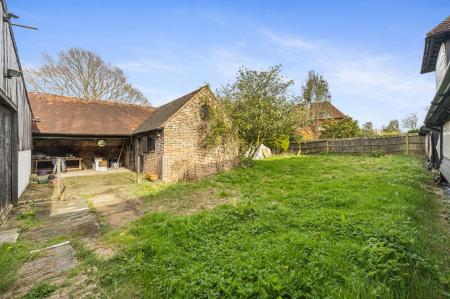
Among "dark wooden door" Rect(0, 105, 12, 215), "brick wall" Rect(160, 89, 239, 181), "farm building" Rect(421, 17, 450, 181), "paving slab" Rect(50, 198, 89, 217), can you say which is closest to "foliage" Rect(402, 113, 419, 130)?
"farm building" Rect(421, 17, 450, 181)

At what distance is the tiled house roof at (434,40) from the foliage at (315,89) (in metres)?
17.2

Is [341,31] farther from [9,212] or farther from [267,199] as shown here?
[9,212]

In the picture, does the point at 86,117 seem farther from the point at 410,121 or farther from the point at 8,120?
the point at 410,121

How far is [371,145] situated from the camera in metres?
18.0

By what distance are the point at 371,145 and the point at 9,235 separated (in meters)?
21.3

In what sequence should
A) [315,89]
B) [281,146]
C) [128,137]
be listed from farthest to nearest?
[315,89], [281,146], [128,137]

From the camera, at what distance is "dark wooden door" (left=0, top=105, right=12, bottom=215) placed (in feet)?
18.7

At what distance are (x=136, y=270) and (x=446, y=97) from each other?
7200 millimetres

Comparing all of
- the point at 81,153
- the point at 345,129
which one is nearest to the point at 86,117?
the point at 81,153

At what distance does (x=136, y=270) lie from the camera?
303cm

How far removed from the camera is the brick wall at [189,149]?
11062 millimetres

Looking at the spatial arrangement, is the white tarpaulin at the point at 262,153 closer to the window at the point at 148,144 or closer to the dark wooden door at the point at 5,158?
the window at the point at 148,144

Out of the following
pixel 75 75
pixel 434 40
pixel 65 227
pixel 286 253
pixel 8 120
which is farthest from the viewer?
pixel 75 75

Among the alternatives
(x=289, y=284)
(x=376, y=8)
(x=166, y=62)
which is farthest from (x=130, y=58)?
(x=289, y=284)
